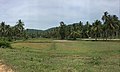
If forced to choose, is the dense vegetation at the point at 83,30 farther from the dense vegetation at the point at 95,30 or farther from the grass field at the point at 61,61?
the grass field at the point at 61,61

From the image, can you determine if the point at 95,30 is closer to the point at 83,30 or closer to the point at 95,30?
the point at 95,30

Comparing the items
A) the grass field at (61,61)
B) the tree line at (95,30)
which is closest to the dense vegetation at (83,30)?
the tree line at (95,30)

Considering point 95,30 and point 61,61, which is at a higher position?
point 95,30

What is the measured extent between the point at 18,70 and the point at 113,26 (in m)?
93.5

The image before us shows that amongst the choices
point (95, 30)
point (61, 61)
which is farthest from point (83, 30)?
point (61, 61)

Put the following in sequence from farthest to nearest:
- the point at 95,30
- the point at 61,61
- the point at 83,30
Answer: the point at 83,30
the point at 95,30
the point at 61,61

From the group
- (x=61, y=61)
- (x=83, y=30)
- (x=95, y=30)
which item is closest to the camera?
(x=61, y=61)

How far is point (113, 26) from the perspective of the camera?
107 m

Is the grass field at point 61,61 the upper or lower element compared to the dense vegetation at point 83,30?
lower

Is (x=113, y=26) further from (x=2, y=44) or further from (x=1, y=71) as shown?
(x=1, y=71)

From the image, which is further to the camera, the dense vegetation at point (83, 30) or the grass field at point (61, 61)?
the dense vegetation at point (83, 30)

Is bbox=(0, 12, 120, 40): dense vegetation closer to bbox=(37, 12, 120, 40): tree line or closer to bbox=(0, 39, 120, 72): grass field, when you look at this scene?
bbox=(37, 12, 120, 40): tree line

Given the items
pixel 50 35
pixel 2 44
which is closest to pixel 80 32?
pixel 50 35

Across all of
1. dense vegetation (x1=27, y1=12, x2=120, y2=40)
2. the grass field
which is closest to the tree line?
dense vegetation (x1=27, y1=12, x2=120, y2=40)
